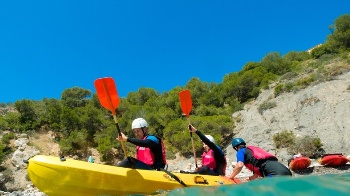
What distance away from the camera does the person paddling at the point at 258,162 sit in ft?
17.4

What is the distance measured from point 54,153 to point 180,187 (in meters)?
14.1

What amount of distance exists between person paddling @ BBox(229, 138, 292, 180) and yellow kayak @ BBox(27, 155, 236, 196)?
52.5 inches

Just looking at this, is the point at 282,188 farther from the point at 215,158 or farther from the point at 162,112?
the point at 162,112

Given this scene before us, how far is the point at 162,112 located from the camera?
1892 cm

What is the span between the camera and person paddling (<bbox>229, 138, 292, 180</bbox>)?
5.30m

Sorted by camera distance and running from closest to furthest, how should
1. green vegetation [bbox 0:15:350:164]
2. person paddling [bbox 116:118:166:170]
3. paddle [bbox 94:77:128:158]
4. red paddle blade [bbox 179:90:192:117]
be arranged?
1. paddle [bbox 94:77:128:158]
2. person paddling [bbox 116:118:166:170]
3. red paddle blade [bbox 179:90:192:117]
4. green vegetation [bbox 0:15:350:164]

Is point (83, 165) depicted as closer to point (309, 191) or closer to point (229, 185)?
point (229, 185)

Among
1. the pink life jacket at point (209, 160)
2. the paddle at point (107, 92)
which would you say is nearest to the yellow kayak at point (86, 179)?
the paddle at point (107, 92)

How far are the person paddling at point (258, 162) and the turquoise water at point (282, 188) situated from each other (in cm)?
35

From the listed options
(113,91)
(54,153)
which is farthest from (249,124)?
(113,91)

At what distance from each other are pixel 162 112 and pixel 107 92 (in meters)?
13.6

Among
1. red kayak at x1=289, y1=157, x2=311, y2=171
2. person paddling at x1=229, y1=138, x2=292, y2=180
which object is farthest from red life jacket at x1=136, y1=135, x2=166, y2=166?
red kayak at x1=289, y1=157, x2=311, y2=171

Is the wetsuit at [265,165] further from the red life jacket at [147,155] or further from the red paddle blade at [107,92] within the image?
the red paddle blade at [107,92]

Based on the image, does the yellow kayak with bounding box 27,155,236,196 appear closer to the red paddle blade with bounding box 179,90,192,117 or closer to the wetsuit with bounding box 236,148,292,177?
the wetsuit with bounding box 236,148,292,177
